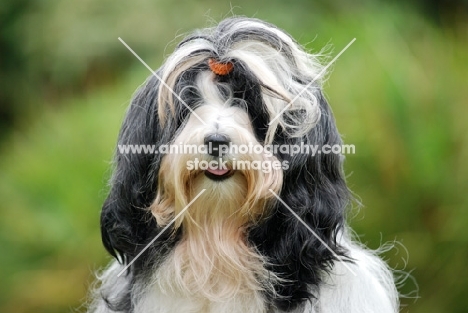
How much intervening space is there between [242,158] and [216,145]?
101 mm

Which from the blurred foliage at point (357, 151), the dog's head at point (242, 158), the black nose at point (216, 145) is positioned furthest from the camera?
the blurred foliage at point (357, 151)

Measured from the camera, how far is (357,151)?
16.5ft

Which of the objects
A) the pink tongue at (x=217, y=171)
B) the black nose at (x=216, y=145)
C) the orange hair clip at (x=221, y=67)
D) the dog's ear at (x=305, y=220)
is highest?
the orange hair clip at (x=221, y=67)

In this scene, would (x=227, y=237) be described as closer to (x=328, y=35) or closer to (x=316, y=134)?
(x=316, y=134)

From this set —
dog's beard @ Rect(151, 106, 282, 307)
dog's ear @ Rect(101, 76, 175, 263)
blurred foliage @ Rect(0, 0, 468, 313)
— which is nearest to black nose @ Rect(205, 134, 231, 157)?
dog's beard @ Rect(151, 106, 282, 307)

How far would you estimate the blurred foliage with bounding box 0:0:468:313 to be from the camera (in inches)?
200

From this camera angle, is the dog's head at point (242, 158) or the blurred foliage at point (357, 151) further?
the blurred foliage at point (357, 151)

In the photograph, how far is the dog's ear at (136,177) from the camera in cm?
315

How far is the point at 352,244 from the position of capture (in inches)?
142

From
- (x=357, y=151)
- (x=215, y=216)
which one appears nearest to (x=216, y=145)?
(x=215, y=216)

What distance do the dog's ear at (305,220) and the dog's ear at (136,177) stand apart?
396 millimetres

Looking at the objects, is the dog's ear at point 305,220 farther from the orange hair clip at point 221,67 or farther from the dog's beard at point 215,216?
the orange hair clip at point 221,67

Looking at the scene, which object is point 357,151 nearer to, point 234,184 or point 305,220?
point 305,220

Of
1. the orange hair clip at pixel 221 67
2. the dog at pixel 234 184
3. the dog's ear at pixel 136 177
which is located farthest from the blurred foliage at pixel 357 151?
the orange hair clip at pixel 221 67
